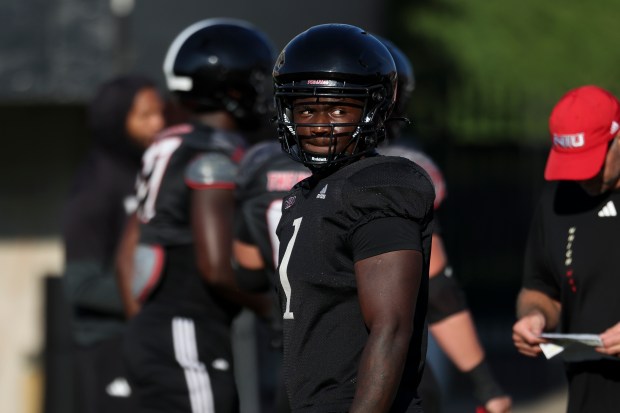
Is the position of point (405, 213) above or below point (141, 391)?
above

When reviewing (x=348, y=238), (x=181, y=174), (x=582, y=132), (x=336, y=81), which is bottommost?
(x=181, y=174)

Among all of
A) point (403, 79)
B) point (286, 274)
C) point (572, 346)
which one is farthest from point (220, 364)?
point (286, 274)

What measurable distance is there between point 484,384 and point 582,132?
1134 mm

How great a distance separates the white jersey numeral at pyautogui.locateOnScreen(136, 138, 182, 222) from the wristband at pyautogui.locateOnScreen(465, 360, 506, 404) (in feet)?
4.64

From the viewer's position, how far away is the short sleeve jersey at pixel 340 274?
362cm

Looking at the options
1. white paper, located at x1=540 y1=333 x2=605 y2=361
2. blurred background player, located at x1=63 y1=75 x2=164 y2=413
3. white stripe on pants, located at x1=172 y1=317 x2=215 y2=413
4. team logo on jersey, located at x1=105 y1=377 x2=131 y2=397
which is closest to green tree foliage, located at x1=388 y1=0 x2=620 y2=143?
blurred background player, located at x1=63 y1=75 x2=164 y2=413

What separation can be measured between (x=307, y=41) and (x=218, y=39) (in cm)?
202

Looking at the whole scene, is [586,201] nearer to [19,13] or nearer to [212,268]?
[212,268]

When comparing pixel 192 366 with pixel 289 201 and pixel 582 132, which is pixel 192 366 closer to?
pixel 289 201

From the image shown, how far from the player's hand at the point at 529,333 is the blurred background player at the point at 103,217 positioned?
2471 mm

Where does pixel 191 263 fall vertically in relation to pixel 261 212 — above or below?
below

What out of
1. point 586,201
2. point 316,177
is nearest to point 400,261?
point 316,177

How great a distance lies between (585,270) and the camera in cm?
471

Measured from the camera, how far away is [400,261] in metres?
3.55
